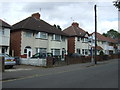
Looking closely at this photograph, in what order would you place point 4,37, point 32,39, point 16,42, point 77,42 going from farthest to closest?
point 77,42 < point 32,39 < point 16,42 < point 4,37

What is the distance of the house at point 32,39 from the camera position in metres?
28.9

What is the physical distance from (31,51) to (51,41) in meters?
4.90

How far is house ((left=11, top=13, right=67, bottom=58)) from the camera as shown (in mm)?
28891

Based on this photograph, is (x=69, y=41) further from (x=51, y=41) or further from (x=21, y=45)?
(x=21, y=45)

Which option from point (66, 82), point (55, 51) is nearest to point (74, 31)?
point (55, 51)

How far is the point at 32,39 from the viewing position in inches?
1189

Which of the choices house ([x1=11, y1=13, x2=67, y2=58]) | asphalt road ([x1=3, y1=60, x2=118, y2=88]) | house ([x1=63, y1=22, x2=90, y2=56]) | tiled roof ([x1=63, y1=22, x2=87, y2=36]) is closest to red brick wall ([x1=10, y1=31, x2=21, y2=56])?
house ([x1=11, y1=13, x2=67, y2=58])

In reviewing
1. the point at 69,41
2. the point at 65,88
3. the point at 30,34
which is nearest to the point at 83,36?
the point at 69,41

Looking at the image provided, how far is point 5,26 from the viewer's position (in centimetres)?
2580

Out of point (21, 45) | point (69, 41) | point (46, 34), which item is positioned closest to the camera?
point (21, 45)

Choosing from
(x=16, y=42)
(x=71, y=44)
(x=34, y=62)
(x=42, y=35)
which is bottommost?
(x=34, y=62)

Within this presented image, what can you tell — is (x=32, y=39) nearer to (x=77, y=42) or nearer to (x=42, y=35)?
(x=42, y=35)

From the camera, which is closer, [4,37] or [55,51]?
[4,37]

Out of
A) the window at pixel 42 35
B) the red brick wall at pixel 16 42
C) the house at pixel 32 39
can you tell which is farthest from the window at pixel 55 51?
the red brick wall at pixel 16 42
